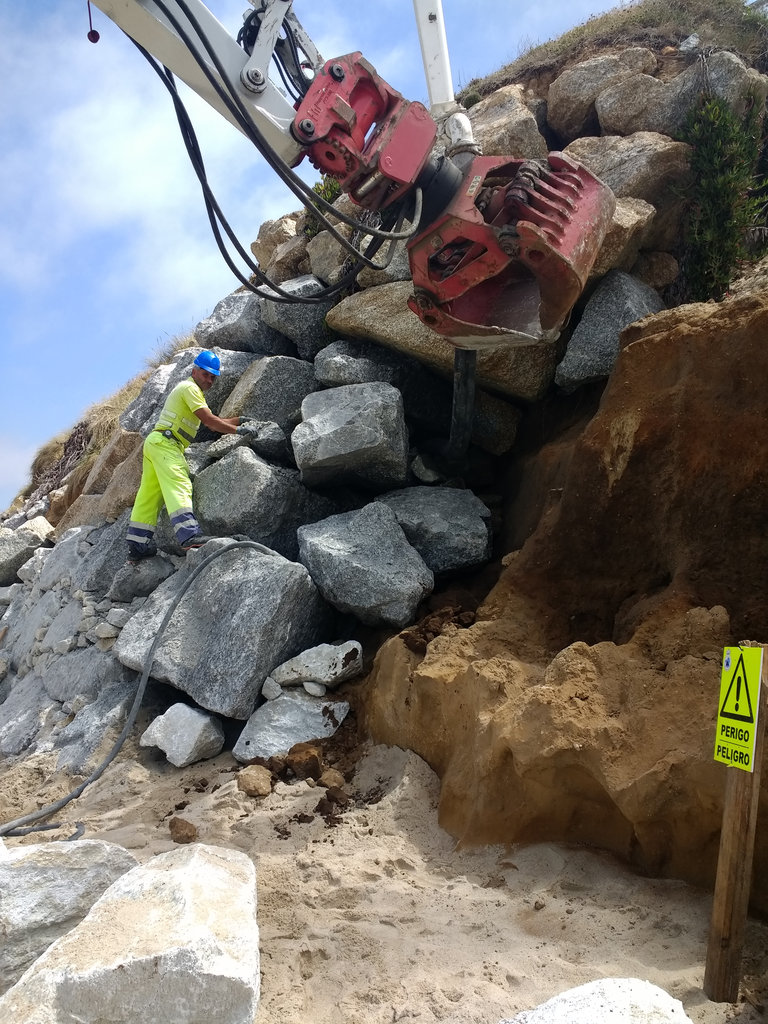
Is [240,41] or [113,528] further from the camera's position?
[113,528]

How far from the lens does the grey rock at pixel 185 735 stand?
16.9 feet

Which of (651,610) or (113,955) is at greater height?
(651,610)

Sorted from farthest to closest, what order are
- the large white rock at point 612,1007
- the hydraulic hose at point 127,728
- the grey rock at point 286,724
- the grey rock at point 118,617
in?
the grey rock at point 118,617 → the grey rock at point 286,724 → the hydraulic hose at point 127,728 → the large white rock at point 612,1007

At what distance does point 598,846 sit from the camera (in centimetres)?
346

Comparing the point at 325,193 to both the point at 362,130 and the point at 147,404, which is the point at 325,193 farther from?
the point at 362,130

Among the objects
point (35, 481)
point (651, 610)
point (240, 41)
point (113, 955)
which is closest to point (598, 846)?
point (651, 610)

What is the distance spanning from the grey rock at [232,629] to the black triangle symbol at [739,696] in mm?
3340

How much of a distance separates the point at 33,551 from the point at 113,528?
9.28ft

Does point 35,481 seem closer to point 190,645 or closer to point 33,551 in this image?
point 33,551

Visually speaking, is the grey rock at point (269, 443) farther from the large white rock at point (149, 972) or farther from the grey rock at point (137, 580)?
the large white rock at point (149, 972)

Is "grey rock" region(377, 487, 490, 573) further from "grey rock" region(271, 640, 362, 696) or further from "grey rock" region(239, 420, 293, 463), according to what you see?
"grey rock" region(239, 420, 293, 463)

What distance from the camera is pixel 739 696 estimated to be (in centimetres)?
269

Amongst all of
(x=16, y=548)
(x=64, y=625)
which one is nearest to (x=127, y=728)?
(x=64, y=625)

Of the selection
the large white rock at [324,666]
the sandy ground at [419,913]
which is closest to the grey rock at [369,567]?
the large white rock at [324,666]
